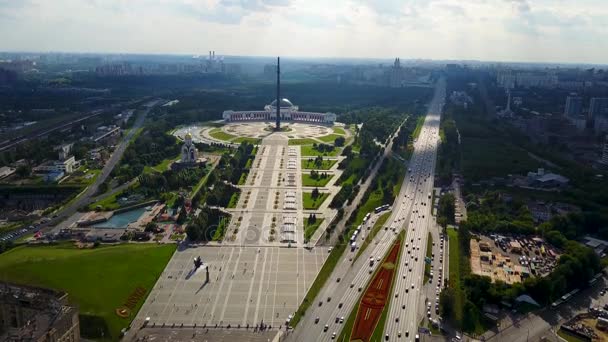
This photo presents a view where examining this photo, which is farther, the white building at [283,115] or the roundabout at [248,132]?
the white building at [283,115]

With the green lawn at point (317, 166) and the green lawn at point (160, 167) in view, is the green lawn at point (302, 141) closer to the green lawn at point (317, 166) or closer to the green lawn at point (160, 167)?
the green lawn at point (317, 166)

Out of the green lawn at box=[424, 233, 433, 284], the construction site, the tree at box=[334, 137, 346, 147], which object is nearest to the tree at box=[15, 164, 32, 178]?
the tree at box=[334, 137, 346, 147]

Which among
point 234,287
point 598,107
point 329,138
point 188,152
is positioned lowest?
point 234,287

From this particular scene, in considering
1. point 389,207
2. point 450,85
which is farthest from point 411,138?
point 450,85

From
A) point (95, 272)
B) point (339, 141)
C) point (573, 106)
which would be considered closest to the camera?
point (95, 272)

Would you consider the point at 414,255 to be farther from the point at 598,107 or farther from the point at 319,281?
the point at 598,107

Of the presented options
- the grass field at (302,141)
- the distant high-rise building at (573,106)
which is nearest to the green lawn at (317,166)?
the grass field at (302,141)

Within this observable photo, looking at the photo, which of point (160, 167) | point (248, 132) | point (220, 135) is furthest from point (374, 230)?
point (248, 132)
